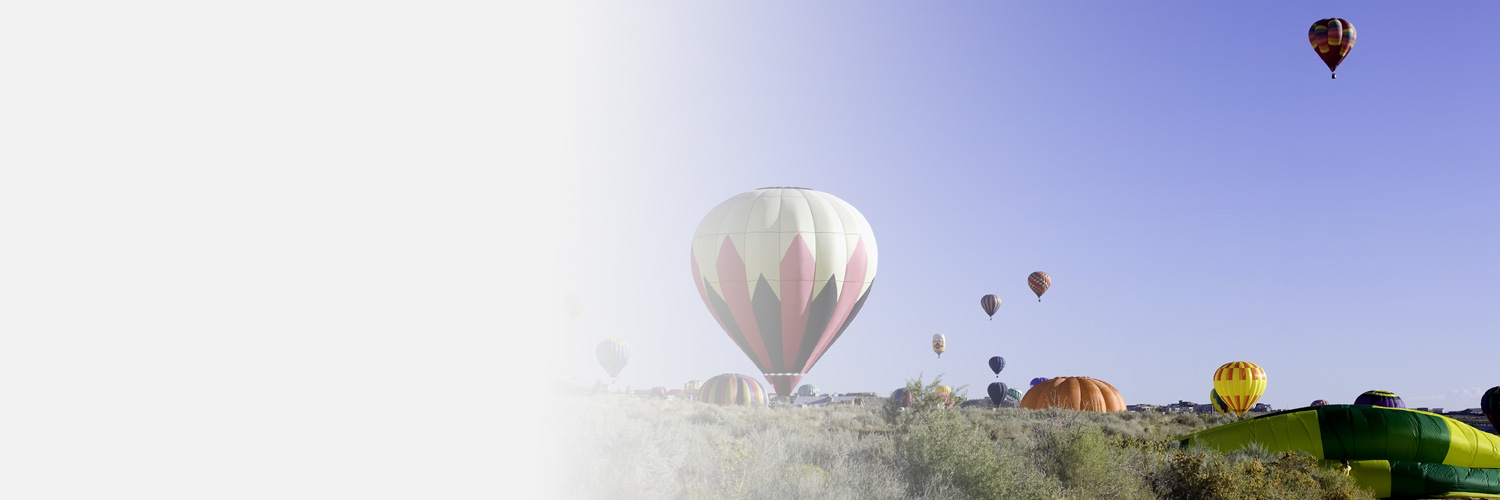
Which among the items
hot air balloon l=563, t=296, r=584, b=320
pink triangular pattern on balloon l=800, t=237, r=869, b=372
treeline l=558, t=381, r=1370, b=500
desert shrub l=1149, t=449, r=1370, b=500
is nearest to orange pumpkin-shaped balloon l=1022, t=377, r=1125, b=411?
pink triangular pattern on balloon l=800, t=237, r=869, b=372

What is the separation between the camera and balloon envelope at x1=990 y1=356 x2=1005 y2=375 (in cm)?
8544

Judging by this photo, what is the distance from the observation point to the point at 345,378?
14312 mm

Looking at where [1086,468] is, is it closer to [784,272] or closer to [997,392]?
[784,272]

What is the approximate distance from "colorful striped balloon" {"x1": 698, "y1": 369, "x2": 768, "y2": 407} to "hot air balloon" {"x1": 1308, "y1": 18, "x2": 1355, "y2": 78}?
3166 centimetres

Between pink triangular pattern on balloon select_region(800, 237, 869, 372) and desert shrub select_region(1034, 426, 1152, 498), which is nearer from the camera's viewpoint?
desert shrub select_region(1034, 426, 1152, 498)

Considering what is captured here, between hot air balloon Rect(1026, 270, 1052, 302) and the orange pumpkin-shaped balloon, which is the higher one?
hot air balloon Rect(1026, 270, 1052, 302)

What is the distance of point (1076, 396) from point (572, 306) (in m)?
36.1

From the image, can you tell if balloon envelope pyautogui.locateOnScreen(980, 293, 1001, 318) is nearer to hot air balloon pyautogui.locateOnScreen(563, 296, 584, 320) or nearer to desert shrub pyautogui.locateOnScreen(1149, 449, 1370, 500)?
hot air balloon pyautogui.locateOnScreen(563, 296, 584, 320)

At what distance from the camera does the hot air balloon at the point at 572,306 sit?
214 ft

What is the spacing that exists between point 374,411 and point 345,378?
1282mm

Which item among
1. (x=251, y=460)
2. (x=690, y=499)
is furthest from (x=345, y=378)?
(x=690, y=499)

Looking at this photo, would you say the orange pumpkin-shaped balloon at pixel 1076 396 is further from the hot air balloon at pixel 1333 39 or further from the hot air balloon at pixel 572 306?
the hot air balloon at pixel 572 306

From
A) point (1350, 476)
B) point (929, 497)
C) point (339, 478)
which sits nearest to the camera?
point (339, 478)

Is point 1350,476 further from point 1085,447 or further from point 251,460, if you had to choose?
point 251,460
